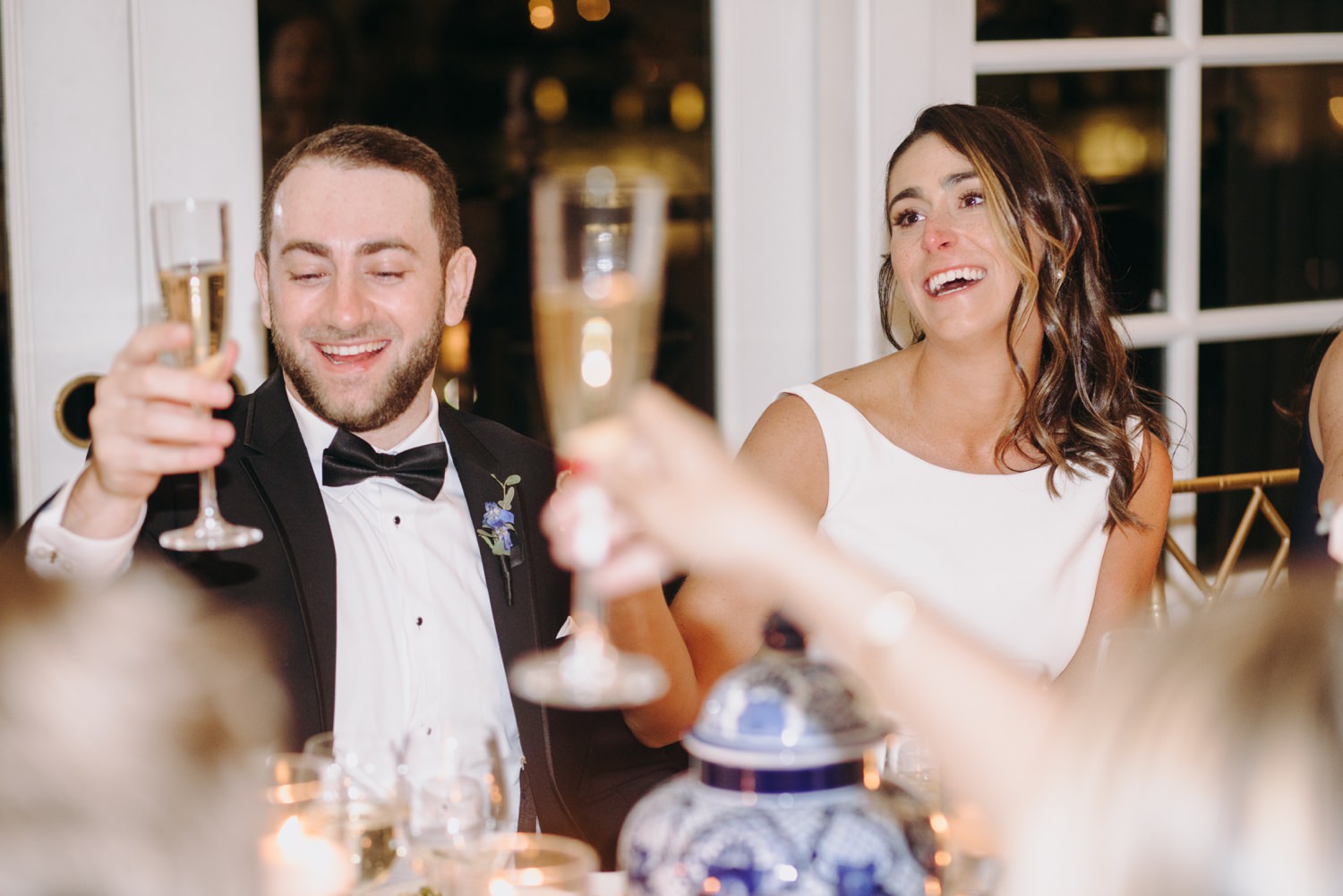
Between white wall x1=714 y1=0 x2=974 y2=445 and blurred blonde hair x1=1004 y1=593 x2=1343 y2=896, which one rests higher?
white wall x1=714 y1=0 x2=974 y2=445

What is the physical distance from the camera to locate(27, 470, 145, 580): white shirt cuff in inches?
54.6

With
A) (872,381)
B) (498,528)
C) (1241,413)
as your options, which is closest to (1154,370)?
(1241,413)

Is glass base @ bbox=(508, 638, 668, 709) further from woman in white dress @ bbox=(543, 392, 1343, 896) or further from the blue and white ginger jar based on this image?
woman in white dress @ bbox=(543, 392, 1343, 896)

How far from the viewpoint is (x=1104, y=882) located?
0.58 metres

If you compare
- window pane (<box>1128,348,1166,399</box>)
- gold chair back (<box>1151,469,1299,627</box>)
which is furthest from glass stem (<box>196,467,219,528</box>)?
window pane (<box>1128,348,1166,399</box>)

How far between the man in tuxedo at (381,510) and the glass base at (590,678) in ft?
1.81

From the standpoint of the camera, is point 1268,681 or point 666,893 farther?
point 666,893

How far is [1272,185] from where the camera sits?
2918 millimetres

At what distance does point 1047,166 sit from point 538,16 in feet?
3.43

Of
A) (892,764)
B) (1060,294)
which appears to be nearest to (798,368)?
(1060,294)

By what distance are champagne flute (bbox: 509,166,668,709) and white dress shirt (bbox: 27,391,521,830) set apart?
645mm

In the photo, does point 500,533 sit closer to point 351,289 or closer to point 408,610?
point 408,610

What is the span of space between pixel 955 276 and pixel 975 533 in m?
0.42

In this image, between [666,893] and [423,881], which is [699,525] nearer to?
[666,893]
